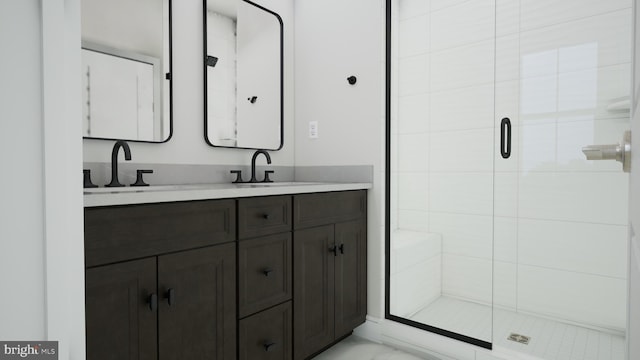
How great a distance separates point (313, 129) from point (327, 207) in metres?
0.76

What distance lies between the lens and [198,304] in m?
1.28

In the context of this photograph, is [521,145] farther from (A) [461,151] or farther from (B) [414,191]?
(B) [414,191]

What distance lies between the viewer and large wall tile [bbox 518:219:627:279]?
5.34 ft

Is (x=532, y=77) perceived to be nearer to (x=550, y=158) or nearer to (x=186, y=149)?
(x=550, y=158)

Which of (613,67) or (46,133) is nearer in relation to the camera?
(46,133)

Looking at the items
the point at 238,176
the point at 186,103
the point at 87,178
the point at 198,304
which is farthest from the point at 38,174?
the point at 238,176

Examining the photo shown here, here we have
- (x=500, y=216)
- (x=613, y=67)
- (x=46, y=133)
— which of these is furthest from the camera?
(x=500, y=216)

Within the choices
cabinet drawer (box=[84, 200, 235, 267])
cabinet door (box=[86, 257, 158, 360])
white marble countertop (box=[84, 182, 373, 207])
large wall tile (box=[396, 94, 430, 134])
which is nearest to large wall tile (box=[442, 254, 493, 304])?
large wall tile (box=[396, 94, 430, 134])

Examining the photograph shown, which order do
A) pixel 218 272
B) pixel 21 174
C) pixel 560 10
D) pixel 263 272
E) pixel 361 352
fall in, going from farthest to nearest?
pixel 361 352, pixel 560 10, pixel 263 272, pixel 218 272, pixel 21 174

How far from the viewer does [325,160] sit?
241 centimetres

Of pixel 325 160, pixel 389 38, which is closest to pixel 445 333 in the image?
pixel 325 160

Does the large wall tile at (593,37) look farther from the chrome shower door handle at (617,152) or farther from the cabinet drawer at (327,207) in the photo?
the chrome shower door handle at (617,152)

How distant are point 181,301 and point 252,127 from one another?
4.29 feet

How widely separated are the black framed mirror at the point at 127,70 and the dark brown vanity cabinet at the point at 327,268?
85 centimetres
